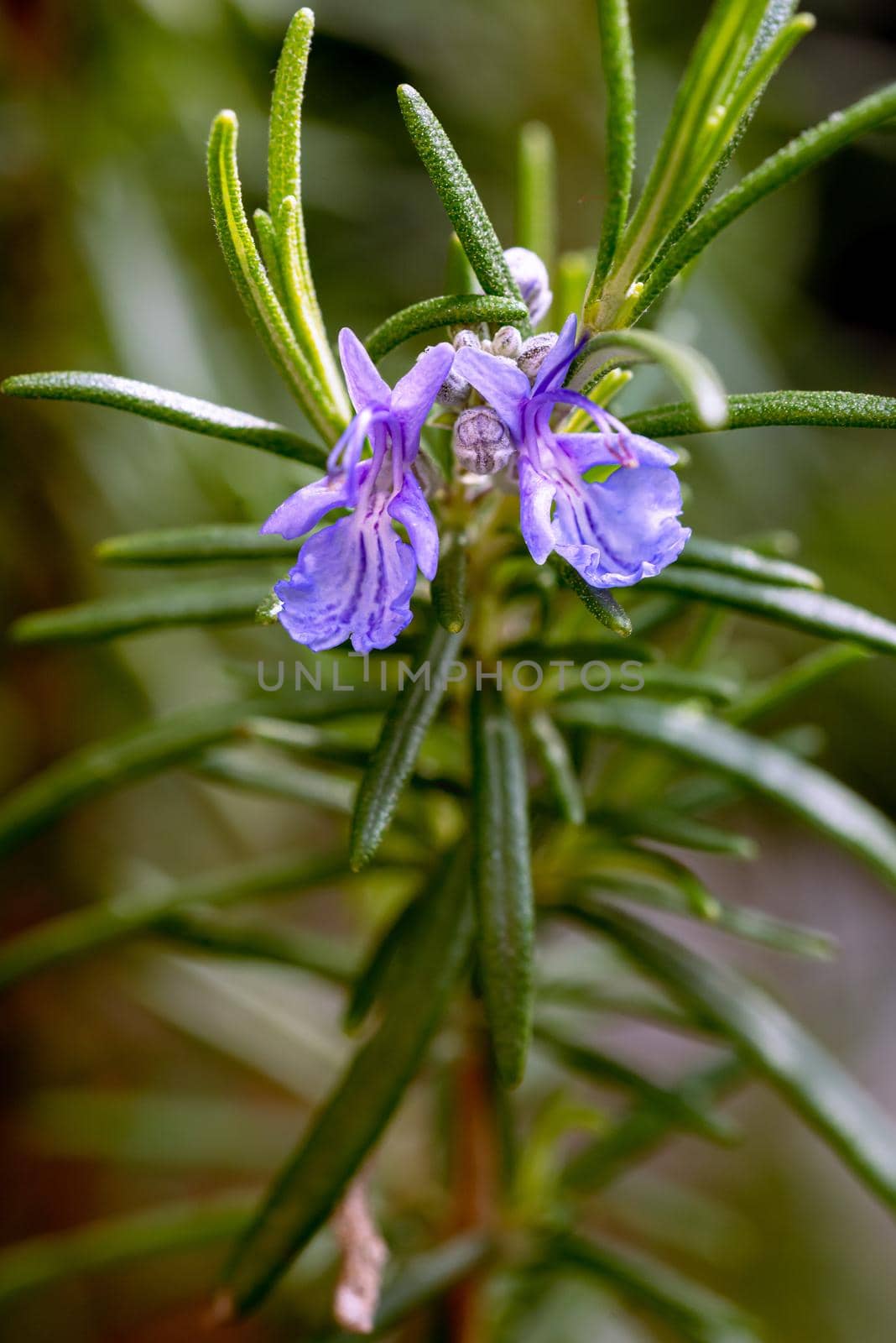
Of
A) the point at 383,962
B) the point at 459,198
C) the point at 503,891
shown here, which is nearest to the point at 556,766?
the point at 503,891

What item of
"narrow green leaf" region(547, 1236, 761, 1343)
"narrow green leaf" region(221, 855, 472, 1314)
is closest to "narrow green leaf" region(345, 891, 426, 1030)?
"narrow green leaf" region(221, 855, 472, 1314)

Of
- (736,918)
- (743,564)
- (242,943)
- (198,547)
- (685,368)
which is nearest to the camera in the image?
(685,368)

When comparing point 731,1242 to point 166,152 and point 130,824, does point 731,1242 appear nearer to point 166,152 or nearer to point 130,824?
point 130,824

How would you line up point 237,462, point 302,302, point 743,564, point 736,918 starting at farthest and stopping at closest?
1. point 237,462
2. point 736,918
3. point 743,564
4. point 302,302

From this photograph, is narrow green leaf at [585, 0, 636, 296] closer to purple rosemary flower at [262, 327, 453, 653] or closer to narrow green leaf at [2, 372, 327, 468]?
purple rosemary flower at [262, 327, 453, 653]

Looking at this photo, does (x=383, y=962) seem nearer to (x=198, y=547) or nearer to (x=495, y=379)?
(x=198, y=547)
